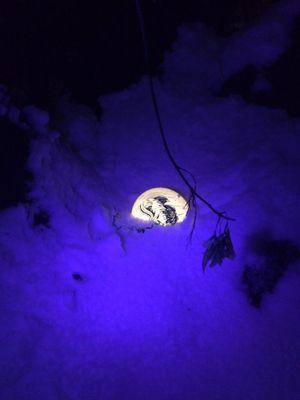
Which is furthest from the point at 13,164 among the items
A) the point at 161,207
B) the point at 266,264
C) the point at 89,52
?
the point at 266,264

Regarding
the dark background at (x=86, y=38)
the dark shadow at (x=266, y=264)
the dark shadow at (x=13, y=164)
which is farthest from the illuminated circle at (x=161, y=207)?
the dark background at (x=86, y=38)

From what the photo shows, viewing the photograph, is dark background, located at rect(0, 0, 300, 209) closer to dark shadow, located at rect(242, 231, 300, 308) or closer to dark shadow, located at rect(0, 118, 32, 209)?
dark shadow, located at rect(0, 118, 32, 209)

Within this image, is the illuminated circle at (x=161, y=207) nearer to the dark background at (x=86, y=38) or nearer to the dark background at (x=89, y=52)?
the dark background at (x=89, y=52)

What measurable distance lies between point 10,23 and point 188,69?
2.29 m

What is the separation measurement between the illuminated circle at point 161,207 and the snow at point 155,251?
0.12 m

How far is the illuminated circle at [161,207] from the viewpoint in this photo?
356 centimetres

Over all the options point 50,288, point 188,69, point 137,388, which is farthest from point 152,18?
point 137,388

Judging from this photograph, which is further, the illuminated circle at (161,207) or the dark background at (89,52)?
the illuminated circle at (161,207)

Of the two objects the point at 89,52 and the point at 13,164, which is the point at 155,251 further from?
the point at 89,52

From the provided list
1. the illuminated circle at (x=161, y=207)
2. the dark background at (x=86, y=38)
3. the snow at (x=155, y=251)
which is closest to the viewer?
the snow at (x=155, y=251)

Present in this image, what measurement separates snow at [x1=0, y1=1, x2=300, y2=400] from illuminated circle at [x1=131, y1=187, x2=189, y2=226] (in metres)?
0.12

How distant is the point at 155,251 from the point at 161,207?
0.60m

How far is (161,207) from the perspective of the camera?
3678mm

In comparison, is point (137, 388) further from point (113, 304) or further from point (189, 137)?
point (189, 137)
